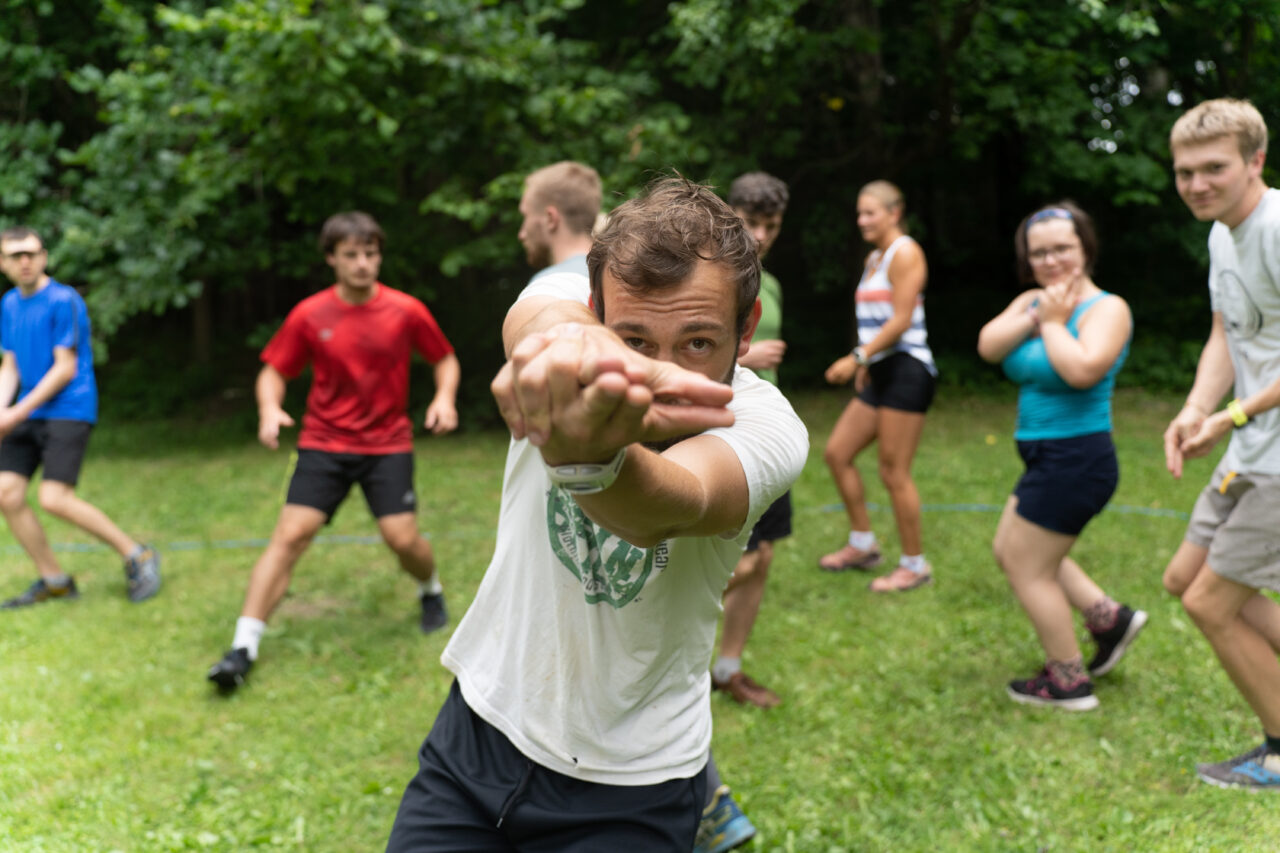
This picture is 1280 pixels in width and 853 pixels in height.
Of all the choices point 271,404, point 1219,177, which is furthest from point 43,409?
point 1219,177

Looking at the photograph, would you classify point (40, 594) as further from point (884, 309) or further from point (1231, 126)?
point (1231, 126)

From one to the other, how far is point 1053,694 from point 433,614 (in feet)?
9.76

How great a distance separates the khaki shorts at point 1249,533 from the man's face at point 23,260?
5908 millimetres

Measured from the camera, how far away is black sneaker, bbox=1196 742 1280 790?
3.33 meters

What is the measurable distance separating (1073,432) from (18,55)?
34.1 ft

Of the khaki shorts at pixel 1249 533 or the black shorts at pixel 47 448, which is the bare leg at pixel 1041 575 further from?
the black shorts at pixel 47 448

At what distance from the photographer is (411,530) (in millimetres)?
4848

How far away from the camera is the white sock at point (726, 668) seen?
4.14 meters

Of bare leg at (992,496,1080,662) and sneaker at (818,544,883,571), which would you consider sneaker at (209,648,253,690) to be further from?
bare leg at (992,496,1080,662)

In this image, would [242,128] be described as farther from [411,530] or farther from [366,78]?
[411,530]

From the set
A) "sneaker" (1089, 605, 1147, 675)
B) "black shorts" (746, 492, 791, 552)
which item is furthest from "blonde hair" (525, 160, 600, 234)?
→ "sneaker" (1089, 605, 1147, 675)

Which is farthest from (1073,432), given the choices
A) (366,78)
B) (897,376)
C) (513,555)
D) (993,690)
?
(366,78)

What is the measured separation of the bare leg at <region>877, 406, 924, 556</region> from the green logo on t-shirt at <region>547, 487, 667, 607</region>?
3.82 metres

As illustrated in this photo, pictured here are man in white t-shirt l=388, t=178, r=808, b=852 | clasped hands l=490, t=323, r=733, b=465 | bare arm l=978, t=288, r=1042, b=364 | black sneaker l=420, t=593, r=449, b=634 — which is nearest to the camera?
clasped hands l=490, t=323, r=733, b=465
